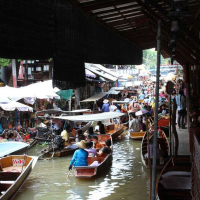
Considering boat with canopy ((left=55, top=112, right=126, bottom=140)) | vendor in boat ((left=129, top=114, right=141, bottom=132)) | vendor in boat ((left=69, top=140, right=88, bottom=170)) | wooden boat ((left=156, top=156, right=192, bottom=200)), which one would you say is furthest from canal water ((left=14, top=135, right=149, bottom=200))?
vendor in boat ((left=129, top=114, right=141, bottom=132))

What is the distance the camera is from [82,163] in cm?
1012

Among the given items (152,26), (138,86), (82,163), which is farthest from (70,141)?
(138,86)

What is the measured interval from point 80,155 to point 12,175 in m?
1.92

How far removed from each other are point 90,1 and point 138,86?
136 ft

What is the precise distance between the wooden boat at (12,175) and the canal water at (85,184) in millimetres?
513

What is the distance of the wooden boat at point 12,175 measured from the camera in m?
8.22

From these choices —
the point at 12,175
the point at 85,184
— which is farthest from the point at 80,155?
the point at 12,175

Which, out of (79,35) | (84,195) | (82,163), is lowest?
(84,195)

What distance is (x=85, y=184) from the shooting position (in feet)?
33.6

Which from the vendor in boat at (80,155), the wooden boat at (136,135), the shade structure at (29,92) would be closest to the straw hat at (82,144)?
the vendor in boat at (80,155)

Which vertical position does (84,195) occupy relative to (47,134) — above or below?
below

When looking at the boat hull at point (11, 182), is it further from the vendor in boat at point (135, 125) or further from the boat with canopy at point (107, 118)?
the vendor in boat at point (135, 125)

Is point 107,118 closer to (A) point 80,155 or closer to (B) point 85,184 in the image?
(A) point 80,155

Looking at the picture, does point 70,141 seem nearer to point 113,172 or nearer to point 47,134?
point 47,134
